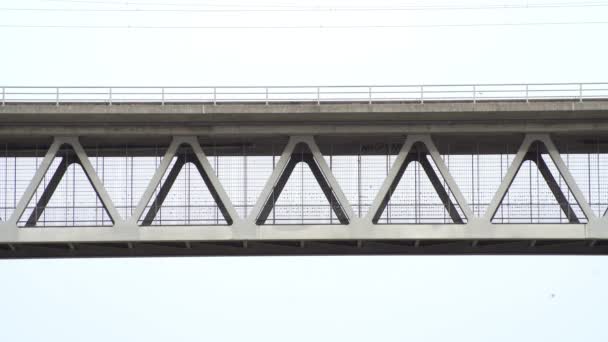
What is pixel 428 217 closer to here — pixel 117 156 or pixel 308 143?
pixel 308 143

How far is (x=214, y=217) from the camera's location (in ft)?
212

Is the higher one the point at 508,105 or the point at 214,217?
the point at 508,105

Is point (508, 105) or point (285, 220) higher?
point (508, 105)

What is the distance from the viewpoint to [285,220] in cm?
6450

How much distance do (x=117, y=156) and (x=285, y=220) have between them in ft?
21.7

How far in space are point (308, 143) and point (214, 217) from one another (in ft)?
13.9

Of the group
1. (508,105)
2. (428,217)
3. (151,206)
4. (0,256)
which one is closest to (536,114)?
(508,105)

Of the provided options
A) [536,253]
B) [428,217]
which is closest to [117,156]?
[428,217]

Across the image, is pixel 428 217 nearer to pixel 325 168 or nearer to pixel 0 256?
pixel 325 168

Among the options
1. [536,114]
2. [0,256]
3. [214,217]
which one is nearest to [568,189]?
[536,114]

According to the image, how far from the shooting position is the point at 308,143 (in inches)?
2542

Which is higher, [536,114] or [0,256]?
[536,114]

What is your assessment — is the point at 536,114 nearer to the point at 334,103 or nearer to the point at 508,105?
the point at 508,105

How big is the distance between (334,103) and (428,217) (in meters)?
5.24
